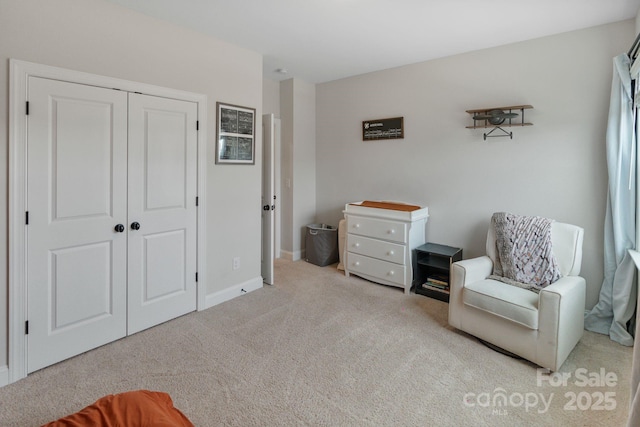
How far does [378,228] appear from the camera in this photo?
12.9 feet

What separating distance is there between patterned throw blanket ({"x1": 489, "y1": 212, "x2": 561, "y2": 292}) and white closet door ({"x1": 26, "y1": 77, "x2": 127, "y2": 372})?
3.03m

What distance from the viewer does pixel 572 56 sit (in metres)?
3.01

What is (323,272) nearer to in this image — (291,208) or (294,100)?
(291,208)

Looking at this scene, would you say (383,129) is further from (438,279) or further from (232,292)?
(232,292)

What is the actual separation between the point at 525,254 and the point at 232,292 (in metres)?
2.68

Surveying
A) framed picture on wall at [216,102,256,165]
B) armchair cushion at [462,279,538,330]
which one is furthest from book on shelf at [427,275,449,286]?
framed picture on wall at [216,102,256,165]

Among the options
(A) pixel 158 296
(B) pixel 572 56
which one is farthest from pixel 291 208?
(B) pixel 572 56

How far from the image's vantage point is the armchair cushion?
233 cm

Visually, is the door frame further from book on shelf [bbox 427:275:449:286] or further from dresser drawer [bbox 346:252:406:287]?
book on shelf [bbox 427:275:449:286]

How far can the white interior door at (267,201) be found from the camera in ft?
12.7

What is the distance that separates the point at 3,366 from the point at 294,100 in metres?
3.88

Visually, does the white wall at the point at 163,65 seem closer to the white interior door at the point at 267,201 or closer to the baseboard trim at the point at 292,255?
the white interior door at the point at 267,201

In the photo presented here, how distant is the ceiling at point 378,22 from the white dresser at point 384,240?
5.49 feet

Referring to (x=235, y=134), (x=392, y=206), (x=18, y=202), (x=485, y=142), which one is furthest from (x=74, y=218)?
(x=485, y=142)
